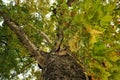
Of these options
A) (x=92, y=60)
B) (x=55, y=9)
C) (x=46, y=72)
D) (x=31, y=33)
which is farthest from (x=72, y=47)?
(x=31, y=33)

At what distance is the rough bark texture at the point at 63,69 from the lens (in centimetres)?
367

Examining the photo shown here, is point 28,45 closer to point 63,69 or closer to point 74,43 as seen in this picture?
point 63,69

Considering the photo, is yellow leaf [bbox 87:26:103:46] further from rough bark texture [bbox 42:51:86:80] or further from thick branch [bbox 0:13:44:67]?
thick branch [bbox 0:13:44:67]

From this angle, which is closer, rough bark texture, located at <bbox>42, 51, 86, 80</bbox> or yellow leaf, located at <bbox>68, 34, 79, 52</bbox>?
yellow leaf, located at <bbox>68, 34, 79, 52</bbox>

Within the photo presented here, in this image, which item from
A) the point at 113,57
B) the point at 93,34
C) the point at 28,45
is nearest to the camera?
the point at 93,34

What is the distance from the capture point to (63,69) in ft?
12.6

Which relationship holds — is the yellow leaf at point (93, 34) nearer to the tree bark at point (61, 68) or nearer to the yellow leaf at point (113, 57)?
the yellow leaf at point (113, 57)

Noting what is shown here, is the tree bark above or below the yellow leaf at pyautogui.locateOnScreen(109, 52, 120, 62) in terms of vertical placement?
above

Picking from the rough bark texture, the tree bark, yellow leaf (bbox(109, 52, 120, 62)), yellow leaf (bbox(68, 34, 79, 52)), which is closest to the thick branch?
the tree bark

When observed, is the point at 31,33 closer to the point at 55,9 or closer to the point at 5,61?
the point at 5,61

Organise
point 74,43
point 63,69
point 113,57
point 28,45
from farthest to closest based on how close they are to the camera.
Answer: point 28,45 → point 63,69 → point 74,43 → point 113,57

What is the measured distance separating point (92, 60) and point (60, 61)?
4.29 ft

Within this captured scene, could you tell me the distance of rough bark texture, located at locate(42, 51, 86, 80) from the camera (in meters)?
3.67

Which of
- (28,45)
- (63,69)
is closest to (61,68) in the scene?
(63,69)
